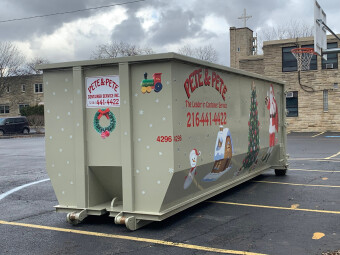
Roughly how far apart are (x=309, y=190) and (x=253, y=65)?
80.5 ft

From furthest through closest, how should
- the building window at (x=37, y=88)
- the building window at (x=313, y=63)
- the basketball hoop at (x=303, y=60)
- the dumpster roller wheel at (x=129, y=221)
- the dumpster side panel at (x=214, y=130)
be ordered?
the building window at (x=37, y=88) < the building window at (x=313, y=63) < the basketball hoop at (x=303, y=60) < the dumpster side panel at (x=214, y=130) < the dumpster roller wheel at (x=129, y=221)

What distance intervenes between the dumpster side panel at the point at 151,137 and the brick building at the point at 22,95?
2085 inches

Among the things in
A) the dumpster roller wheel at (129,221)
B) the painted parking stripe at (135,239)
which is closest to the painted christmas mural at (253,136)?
the dumpster roller wheel at (129,221)

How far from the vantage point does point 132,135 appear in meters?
6.06

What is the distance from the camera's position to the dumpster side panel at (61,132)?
645cm

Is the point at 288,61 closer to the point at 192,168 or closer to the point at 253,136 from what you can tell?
the point at 253,136

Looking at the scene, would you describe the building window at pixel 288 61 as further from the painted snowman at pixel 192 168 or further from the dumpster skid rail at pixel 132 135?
the painted snowman at pixel 192 168

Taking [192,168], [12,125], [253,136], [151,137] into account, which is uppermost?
[151,137]

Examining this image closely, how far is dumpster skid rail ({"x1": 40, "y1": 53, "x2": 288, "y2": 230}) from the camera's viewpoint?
19.4 ft

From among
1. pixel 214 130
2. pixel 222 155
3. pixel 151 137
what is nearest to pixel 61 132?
pixel 151 137

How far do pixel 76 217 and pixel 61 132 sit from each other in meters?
1.35

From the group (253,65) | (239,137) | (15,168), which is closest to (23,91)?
(253,65)

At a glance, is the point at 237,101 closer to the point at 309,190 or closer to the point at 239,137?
the point at 239,137

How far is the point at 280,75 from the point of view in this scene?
3064 centimetres
